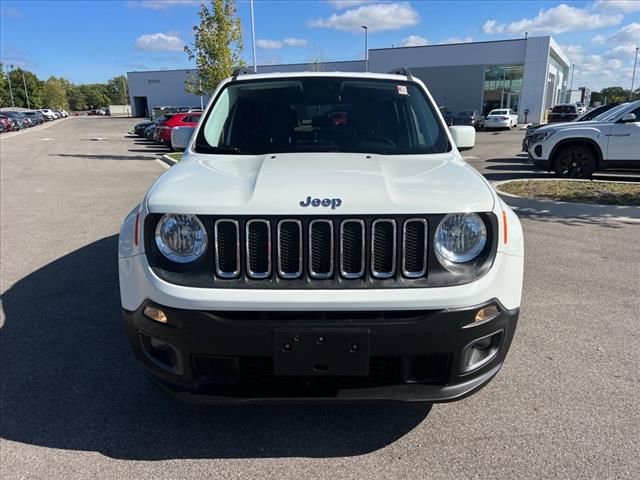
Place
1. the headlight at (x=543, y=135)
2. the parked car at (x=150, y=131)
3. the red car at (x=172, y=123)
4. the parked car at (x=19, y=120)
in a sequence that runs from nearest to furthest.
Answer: the headlight at (x=543, y=135)
the red car at (x=172, y=123)
the parked car at (x=150, y=131)
the parked car at (x=19, y=120)

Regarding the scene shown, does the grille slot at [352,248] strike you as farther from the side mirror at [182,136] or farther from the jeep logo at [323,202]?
the side mirror at [182,136]

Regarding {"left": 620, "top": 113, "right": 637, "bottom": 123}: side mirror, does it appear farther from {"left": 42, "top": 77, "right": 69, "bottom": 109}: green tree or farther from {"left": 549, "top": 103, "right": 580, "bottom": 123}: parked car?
{"left": 42, "top": 77, "right": 69, "bottom": 109}: green tree

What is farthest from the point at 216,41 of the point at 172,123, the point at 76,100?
the point at 76,100

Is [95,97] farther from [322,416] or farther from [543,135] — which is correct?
[322,416]

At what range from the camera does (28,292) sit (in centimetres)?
484

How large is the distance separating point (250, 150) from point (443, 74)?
4978 cm

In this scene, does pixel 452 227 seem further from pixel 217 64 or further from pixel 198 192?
pixel 217 64

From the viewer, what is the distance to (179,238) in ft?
7.91

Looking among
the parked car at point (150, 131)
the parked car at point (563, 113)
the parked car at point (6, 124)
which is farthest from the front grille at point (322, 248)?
the parked car at point (6, 124)

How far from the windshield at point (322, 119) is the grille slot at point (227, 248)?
3.96 feet

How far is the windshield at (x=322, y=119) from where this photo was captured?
353cm

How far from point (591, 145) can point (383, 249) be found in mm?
10879

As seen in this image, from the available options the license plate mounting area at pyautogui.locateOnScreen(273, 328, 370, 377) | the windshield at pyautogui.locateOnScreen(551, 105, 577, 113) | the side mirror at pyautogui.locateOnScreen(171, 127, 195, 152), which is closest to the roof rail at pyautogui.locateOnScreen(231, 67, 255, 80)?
the side mirror at pyautogui.locateOnScreen(171, 127, 195, 152)

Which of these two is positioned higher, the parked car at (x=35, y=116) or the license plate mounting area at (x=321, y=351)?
the license plate mounting area at (x=321, y=351)
